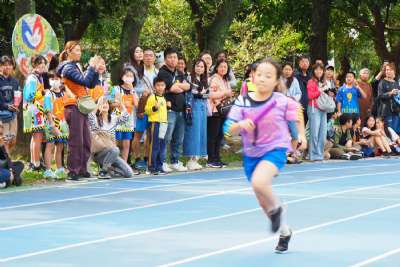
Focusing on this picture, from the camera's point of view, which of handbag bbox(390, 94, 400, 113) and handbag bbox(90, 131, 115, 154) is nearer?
handbag bbox(90, 131, 115, 154)

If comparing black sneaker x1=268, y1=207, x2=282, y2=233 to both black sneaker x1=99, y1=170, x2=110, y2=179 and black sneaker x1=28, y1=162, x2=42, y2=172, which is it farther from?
black sneaker x1=28, y1=162, x2=42, y2=172

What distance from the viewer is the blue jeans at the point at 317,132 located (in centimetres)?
1930

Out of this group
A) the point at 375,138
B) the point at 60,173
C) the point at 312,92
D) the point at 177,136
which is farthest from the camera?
the point at 375,138

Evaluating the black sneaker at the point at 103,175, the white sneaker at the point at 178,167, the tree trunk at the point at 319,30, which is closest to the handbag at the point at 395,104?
the tree trunk at the point at 319,30

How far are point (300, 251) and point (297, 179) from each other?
6.81 m

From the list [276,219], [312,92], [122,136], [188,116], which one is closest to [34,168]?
[122,136]

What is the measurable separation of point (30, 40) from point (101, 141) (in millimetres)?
2224

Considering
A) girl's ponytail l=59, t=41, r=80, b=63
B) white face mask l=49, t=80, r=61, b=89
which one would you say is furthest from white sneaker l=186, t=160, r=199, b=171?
girl's ponytail l=59, t=41, r=80, b=63

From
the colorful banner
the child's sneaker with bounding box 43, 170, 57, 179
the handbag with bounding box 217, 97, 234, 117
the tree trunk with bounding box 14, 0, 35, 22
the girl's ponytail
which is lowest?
the child's sneaker with bounding box 43, 170, 57, 179

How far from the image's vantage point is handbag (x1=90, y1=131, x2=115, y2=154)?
14.9 metres

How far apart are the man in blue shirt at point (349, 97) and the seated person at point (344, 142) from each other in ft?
0.49

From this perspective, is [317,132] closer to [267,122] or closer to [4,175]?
[4,175]

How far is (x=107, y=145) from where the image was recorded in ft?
49.1

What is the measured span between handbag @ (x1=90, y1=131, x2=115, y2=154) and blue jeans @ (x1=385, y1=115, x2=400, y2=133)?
8696mm
